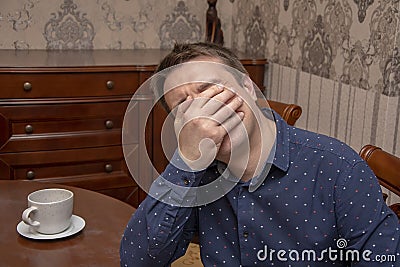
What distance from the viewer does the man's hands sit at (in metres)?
0.88

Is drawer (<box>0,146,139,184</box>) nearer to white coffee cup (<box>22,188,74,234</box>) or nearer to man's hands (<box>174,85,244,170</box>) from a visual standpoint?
white coffee cup (<box>22,188,74,234</box>)

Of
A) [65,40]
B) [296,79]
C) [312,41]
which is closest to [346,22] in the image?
[312,41]

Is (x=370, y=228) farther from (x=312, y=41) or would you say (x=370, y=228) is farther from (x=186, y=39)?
(x=186, y=39)

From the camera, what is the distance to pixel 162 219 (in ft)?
3.18

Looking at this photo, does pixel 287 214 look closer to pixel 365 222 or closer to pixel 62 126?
pixel 365 222

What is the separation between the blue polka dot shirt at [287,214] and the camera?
3.04ft

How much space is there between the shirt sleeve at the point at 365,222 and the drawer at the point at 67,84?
1.66m

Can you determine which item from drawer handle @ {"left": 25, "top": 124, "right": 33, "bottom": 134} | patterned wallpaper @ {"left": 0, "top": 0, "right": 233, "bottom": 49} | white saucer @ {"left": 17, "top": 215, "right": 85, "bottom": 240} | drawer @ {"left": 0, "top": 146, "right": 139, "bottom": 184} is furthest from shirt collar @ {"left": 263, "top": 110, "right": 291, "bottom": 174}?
patterned wallpaper @ {"left": 0, "top": 0, "right": 233, "bottom": 49}

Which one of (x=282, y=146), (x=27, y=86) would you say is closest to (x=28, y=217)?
(x=282, y=146)

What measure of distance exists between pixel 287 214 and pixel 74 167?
1715 mm

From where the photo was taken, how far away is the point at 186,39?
305 centimetres

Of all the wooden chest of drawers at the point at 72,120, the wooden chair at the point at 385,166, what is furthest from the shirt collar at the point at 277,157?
the wooden chest of drawers at the point at 72,120

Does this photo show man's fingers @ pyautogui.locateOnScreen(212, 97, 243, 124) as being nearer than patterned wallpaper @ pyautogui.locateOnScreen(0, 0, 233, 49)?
Yes

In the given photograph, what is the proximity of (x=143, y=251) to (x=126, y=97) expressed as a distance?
5.10 feet
